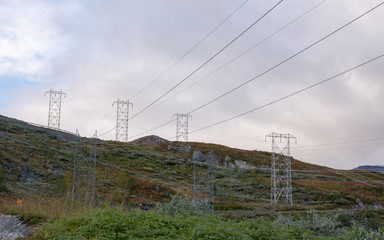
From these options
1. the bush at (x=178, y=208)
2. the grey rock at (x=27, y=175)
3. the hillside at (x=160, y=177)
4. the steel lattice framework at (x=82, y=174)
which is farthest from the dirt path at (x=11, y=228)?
the grey rock at (x=27, y=175)

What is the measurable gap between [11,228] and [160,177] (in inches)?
1596

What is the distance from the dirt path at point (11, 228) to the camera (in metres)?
8.76

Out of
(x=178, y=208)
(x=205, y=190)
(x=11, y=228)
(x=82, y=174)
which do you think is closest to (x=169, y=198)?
(x=205, y=190)

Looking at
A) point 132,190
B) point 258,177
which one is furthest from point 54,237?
point 258,177

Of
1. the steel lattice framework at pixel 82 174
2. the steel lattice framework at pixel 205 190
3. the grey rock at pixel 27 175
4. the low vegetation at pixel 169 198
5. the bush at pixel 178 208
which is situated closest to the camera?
the low vegetation at pixel 169 198

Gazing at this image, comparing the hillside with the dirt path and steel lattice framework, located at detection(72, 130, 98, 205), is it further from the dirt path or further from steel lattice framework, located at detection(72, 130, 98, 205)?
the dirt path

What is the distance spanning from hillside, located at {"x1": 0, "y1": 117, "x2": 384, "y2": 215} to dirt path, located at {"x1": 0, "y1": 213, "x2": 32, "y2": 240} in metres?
11.1

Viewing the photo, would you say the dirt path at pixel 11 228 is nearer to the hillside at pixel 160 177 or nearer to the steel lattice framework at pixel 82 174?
the steel lattice framework at pixel 82 174

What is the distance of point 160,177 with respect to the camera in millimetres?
49656

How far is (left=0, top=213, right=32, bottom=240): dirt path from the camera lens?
876cm

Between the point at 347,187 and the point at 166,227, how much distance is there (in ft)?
154

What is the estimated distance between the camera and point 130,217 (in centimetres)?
847

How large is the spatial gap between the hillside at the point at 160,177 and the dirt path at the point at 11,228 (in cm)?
1106

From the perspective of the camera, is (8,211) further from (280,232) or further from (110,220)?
(280,232)
